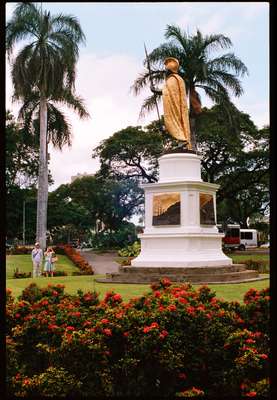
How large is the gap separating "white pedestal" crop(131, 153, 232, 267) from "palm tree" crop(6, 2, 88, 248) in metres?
10.3

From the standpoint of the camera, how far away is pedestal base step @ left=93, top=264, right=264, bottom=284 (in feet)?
38.3

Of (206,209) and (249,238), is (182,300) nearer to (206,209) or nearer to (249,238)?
(206,209)

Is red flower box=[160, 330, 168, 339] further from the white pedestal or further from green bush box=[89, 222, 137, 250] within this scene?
green bush box=[89, 222, 137, 250]

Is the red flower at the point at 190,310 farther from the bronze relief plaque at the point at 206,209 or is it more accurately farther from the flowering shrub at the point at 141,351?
the bronze relief plaque at the point at 206,209

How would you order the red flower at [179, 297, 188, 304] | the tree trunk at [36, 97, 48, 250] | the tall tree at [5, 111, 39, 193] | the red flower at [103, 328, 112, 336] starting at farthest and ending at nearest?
the tall tree at [5, 111, 39, 193], the tree trunk at [36, 97, 48, 250], the red flower at [179, 297, 188, 304], the red flower at [103, 328, 112, 336]

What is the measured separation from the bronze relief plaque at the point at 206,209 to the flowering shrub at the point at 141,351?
26.1 ft

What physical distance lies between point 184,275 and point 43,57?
14.0 metres

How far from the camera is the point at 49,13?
75.4 feet

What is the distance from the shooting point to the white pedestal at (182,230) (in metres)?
12.7

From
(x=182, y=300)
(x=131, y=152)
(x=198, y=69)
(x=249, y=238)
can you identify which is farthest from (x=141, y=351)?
(x=249, y=238)

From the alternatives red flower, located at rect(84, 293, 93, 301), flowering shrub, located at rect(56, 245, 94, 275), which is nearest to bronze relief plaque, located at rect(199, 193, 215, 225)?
flowering shrub, located at rect(56, 245, 94, 275)

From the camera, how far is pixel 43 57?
2223cm

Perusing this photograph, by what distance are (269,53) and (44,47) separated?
2126cm

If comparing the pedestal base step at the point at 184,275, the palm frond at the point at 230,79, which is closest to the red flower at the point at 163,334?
the pedestal base step at the point at 184,275
